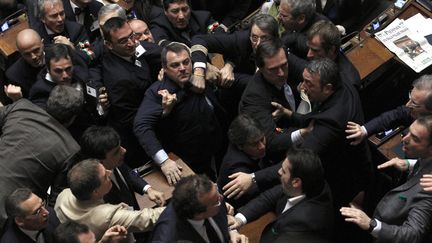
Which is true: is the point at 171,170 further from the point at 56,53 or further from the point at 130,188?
the point at 56,53

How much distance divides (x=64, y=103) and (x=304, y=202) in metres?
1.61

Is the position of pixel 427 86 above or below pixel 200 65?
above

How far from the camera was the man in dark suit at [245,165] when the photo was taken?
3.26m

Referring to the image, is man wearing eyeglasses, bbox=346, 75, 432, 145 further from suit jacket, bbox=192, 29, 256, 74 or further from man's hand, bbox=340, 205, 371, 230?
suit jacket, bbox=192, 29, 256, 74

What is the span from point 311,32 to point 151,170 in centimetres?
141

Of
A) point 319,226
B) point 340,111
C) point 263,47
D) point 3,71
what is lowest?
point 3,71

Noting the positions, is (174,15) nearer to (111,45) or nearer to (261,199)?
(111,45)

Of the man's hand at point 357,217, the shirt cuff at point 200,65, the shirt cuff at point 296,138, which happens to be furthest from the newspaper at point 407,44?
the man's hand at point 357,217

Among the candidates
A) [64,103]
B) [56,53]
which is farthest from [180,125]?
[56,53]

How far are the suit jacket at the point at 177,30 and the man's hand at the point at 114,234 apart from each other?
1965 millimetres

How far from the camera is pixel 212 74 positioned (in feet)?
13.1

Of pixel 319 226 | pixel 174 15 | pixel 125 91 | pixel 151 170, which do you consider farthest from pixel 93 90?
pixel 319 226

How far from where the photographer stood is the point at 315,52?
3.82 m

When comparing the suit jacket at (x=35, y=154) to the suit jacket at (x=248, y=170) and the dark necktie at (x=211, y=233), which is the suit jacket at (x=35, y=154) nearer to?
the suit jacket at (x=248, y=170)
